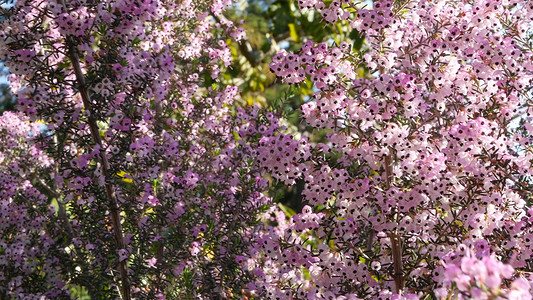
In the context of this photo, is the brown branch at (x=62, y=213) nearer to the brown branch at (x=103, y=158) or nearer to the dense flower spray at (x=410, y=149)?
the brown branch at (x=103, y=158)

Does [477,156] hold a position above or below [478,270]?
above

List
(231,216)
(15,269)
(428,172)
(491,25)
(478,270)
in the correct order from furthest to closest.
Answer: (15,269)
(231,216)
(491,25)
(428,172)
(478,270)

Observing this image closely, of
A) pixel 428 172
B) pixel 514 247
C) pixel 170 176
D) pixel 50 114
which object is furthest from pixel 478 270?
pixel 170 176

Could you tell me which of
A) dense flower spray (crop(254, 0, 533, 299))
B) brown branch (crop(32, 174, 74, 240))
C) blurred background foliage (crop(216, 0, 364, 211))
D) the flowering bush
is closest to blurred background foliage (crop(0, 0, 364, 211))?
blurred background foliage (crop(216, 0, 364, 211))

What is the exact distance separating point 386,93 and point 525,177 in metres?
1.44

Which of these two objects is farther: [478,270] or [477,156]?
[477,156]

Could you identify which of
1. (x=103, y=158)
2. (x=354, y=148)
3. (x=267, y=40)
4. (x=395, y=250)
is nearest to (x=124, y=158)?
(x=103, y=158)

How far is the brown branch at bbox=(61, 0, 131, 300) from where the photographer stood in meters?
4.18

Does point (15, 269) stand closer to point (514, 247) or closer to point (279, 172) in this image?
point (279, 172)

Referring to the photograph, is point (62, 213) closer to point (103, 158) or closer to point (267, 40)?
point (103, 158)

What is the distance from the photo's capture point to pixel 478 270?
77.4 inches

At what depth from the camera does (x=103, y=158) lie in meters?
4.30

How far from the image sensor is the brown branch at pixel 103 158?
4.18 m

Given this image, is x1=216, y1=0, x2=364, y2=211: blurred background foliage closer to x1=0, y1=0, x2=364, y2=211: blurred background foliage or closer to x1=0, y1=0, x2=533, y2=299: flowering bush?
x1=0, y1=0, x2=364, y2=211: blurred background foliage
